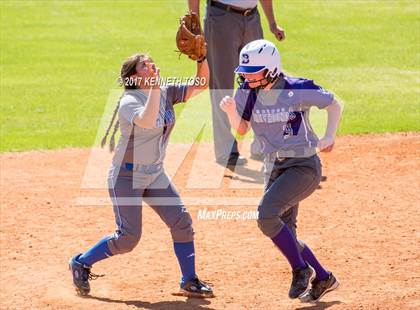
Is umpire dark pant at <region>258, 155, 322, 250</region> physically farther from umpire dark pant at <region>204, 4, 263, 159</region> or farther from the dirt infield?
umpire dark pant at <region>204, 4, 263, 159</region>

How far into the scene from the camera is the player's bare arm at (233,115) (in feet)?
28.6

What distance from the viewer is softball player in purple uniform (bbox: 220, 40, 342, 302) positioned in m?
8.87

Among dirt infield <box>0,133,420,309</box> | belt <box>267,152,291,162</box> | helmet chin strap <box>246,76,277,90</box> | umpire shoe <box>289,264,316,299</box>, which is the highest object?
helmet chin strap <box>246,76,277,90</box>

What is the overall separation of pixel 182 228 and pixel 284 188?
1.05m

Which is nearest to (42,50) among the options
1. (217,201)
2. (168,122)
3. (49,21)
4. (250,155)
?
(49,21)

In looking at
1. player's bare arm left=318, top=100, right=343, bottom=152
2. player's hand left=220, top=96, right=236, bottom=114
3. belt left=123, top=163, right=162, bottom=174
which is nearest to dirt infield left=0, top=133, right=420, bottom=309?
belt left=123, top=163, right=162, bottom=174

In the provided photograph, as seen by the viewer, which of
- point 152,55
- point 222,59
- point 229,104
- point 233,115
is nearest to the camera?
point 229,104

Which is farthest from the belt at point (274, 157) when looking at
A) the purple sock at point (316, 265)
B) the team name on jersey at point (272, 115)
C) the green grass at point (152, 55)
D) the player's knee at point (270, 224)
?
the green grass at point (152, 55)

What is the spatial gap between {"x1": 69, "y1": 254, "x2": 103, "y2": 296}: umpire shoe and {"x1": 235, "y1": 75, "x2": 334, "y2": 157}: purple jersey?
6.57 ft

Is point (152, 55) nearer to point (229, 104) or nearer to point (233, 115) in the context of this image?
point (233, 115)

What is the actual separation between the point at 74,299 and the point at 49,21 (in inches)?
618

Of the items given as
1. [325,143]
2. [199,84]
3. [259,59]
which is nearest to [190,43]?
[199,84]

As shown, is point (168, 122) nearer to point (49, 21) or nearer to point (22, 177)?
point (22, 177)

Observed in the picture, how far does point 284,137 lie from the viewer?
9039 mm
